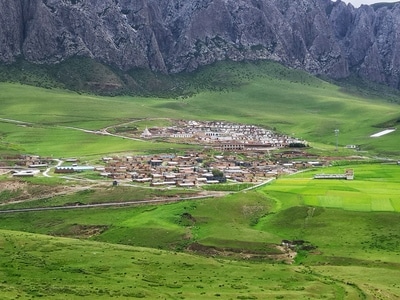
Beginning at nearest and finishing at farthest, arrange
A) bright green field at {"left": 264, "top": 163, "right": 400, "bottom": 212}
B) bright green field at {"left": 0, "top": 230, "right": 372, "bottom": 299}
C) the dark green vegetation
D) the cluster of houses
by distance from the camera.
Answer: bright green field at {"left": 0, "top": 230, "right": 372, "bottom": 299}, the dark green vegetation, bright green field at {"left": 264, "top": 163, "right": 400, "bottom": 212}, the cluster of houses

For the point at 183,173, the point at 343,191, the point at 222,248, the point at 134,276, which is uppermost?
the point at 343,191

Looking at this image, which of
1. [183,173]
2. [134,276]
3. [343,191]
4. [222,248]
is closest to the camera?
[134,276]

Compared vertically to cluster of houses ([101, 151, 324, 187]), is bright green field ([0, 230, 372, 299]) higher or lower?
higher

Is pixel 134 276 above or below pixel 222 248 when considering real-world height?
above

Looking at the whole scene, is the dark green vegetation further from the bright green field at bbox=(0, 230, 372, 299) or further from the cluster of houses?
the cluster of houses

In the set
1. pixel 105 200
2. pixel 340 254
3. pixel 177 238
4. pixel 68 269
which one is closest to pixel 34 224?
pixel 105 200

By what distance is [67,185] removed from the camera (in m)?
158

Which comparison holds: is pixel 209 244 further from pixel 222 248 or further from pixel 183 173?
pixel 183 173

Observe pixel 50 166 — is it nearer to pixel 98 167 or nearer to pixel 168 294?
Result: pixel 98 167

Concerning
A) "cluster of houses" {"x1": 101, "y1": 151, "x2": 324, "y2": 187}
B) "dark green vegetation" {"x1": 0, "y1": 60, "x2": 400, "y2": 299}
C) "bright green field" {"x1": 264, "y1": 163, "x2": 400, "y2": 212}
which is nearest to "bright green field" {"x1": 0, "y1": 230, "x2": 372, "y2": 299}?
"dark green vegetation" {"x1": 0, "y1": 60, "x2": 400, "y2": 299}

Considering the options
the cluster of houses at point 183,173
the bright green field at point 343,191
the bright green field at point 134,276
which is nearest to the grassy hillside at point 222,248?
the bright green field at point 134,276

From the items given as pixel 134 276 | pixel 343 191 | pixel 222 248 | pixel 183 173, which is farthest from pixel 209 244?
pixel 183 173

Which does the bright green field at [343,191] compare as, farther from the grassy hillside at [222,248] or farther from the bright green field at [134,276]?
the bright green field at [134,276]

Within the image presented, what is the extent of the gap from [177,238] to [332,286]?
119 feet
